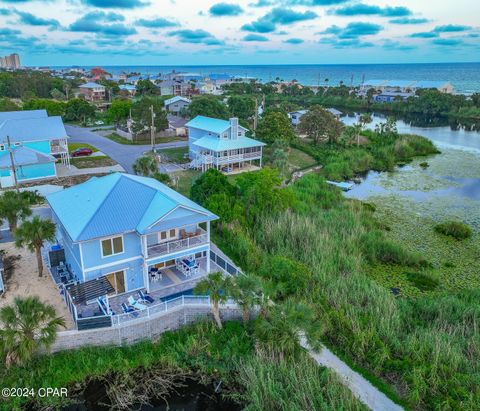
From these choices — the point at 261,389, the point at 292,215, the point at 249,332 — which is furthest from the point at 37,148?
the point at 261,389

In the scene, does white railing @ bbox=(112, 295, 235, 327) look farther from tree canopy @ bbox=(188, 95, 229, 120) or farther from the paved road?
tree canopy @ bbox=(188, 95, 229, 120)

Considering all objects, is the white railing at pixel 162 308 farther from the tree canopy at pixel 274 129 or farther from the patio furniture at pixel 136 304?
the tree canopy at pixel 274 129

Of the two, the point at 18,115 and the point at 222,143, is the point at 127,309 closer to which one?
the point at 222,143

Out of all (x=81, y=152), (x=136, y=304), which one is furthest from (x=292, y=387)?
(x=81, y=152)

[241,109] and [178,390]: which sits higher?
[241,109]

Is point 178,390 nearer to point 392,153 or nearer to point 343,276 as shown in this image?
point 343,276

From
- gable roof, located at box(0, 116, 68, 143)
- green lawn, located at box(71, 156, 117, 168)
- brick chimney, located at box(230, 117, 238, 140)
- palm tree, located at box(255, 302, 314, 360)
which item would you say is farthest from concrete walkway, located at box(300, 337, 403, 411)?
gable roof, located at box(0, 116, 68, 143)
